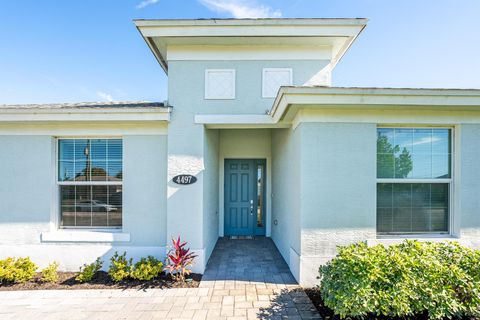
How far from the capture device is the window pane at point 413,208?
182 inches

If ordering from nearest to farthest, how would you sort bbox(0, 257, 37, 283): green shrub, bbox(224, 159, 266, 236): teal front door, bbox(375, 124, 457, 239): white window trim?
bbox(0, 257, 37, 283): green shrub → bbox(375, 124, 457, 239): white window trim → bbox(224, 159, 266, 236): teal front door

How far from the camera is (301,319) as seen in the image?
3.41 meters

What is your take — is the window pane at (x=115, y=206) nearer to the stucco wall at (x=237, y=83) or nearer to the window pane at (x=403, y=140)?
the stucco wall at (x=237, y=83)

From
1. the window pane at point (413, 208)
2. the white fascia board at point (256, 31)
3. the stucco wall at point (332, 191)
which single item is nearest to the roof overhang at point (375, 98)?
the stucco wall at point (332, 191)

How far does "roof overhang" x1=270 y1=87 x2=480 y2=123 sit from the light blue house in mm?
40

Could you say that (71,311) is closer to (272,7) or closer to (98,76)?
(272,7)

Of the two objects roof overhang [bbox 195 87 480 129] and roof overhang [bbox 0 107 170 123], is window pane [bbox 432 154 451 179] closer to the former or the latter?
roof overhang [bbox 195 87 480 129]

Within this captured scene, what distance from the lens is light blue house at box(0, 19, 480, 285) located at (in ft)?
14.5

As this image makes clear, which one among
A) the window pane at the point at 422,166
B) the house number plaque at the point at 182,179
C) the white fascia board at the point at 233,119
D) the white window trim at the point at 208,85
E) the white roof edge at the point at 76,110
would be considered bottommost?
the house number plaque at the point at 182,179

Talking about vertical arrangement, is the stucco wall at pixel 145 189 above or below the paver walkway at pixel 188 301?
above

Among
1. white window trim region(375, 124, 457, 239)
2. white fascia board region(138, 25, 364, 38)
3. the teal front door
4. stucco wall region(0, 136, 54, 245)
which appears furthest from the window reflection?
stucco wall region(0, 136, 54, 245)

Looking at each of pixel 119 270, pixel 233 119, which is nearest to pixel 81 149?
pixel 119 270

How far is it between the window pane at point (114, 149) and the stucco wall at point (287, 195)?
4036mm

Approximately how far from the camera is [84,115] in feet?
16.2
